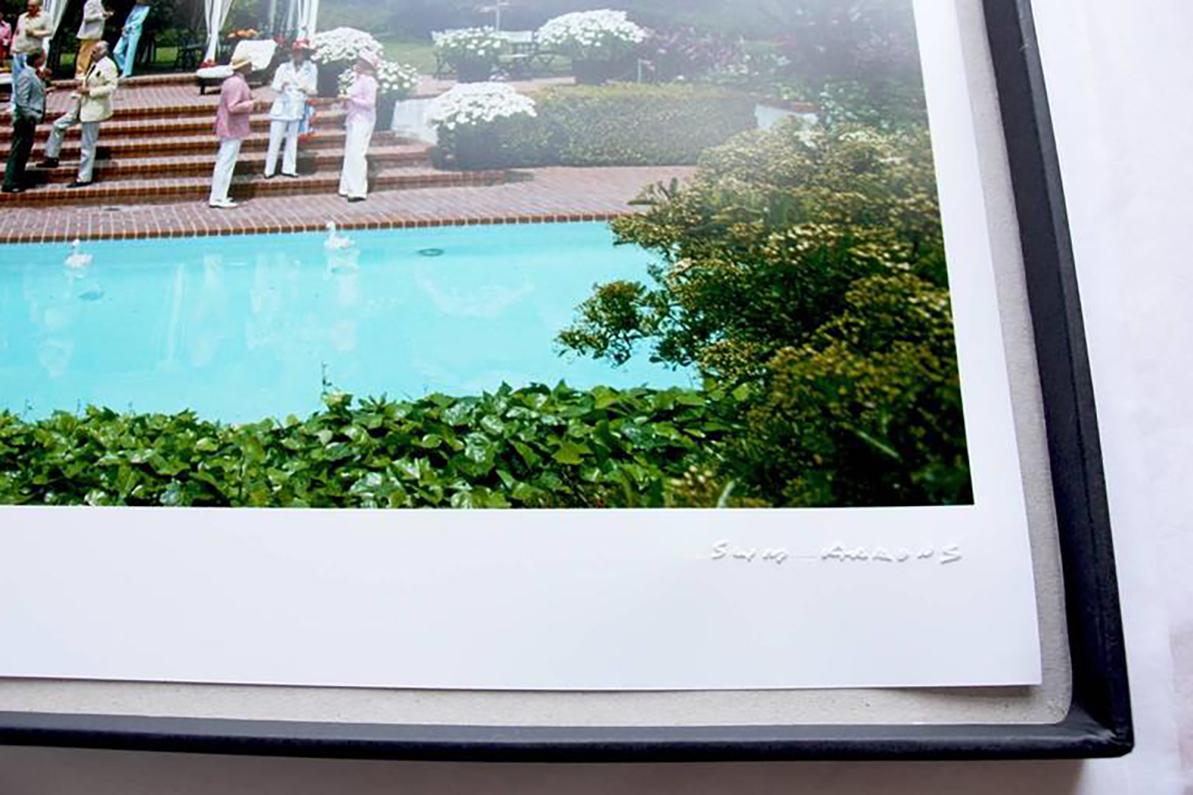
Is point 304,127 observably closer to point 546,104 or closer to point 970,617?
point 546,104

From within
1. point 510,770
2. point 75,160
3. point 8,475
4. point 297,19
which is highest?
point 297,19

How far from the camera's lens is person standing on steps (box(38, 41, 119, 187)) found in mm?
766

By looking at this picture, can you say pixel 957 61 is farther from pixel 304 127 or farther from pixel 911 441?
pixel 304 127

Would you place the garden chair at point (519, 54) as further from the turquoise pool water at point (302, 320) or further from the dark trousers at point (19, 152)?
the dark trousers at point (19, 152)

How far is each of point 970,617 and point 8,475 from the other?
0.78 metres

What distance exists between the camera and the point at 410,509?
0.65 meters

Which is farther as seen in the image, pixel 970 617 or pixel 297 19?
pixel 297 19

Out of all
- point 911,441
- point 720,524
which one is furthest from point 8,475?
point 911,441

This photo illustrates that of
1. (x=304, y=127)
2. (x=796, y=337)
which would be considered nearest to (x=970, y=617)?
(x=796, y=337)

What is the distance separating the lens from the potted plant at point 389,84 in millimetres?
742

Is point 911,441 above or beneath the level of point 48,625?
above

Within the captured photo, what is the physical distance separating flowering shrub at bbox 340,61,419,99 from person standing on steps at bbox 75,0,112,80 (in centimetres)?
24
